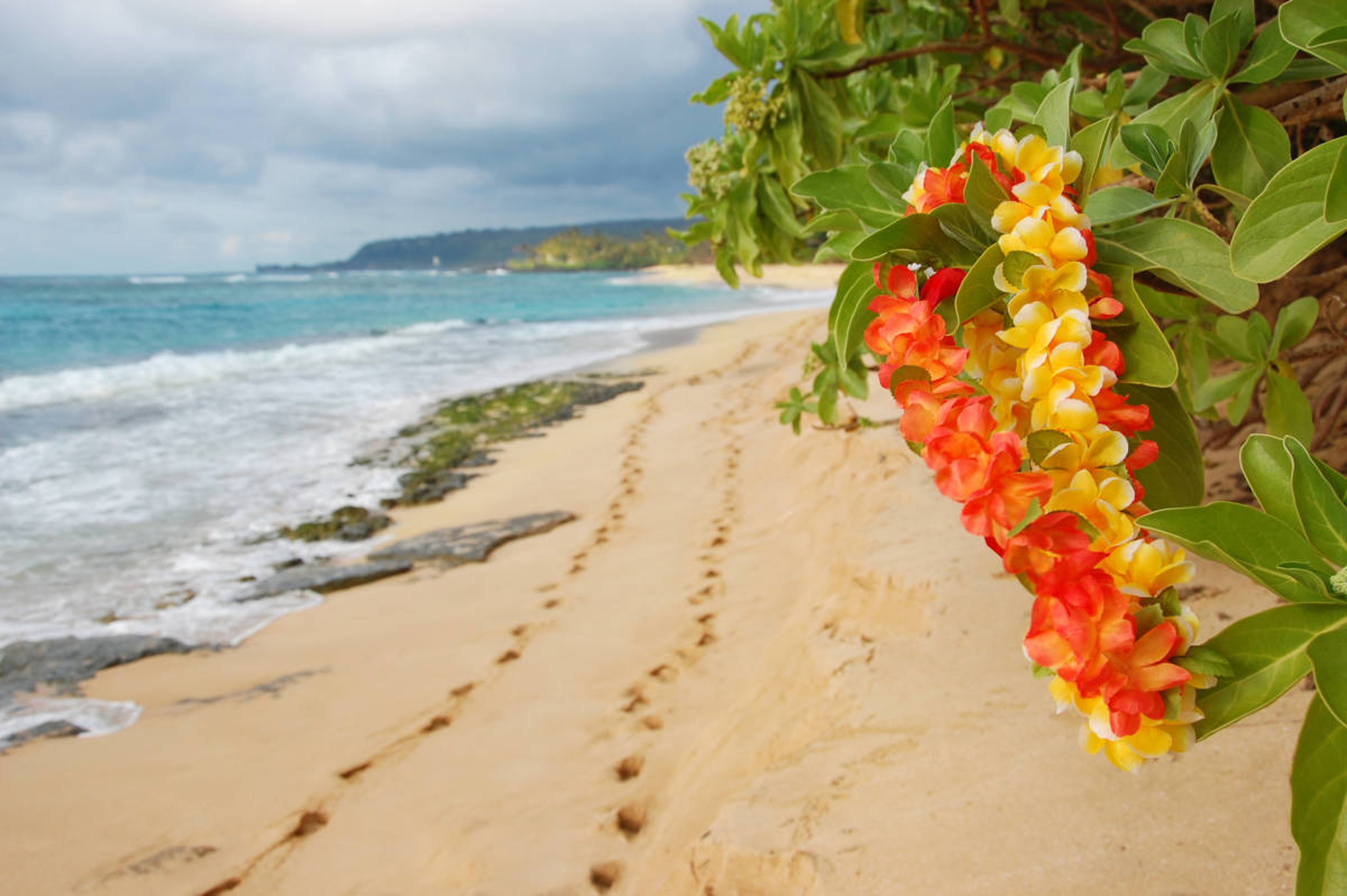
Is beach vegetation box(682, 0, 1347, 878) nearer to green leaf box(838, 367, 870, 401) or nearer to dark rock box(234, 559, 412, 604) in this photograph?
green leaf box(838, 367, 870, 401)

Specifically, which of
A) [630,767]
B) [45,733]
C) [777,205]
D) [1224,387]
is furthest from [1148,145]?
[45,733]

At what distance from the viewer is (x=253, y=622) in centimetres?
445

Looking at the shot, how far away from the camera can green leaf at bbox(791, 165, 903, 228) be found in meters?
0.97

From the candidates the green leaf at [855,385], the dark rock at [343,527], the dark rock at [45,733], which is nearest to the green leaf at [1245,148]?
the green leaf at [855,385]

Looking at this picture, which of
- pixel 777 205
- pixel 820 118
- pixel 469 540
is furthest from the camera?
pixel 469 540

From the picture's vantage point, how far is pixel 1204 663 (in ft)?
2.25

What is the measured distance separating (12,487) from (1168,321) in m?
8.81

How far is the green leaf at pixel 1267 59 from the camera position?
0.97 m

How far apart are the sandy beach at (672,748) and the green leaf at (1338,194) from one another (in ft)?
4.09

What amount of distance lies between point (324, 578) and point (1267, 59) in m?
4.93

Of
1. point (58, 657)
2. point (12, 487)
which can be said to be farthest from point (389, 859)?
point (12, 487)

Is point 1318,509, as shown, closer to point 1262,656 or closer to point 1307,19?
point 1262,656

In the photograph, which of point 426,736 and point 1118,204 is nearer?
point 1118,204

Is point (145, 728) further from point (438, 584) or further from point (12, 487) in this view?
point (12, 487)
